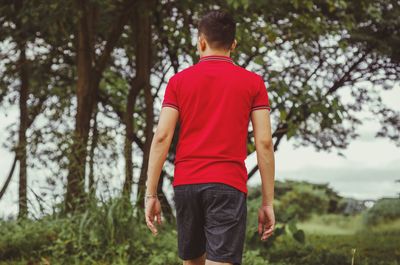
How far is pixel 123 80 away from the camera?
1691 centimetres

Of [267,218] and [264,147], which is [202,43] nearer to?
[264,147]

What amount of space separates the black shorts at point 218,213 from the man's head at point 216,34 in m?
0.82

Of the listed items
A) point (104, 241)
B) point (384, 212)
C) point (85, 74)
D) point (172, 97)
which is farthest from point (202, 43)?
point (384, 212)

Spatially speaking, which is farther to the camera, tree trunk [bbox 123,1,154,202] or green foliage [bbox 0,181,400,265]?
tree trunk [bbox 123,1,154,202]

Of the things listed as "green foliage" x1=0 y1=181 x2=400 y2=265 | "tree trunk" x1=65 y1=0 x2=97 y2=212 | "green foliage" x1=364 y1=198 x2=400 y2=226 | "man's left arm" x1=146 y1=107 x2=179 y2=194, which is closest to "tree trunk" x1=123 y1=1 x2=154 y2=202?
"tree trunk" x1=65 y1=0 x2=97 y2=212

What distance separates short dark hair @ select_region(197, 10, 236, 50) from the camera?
411 centimetres

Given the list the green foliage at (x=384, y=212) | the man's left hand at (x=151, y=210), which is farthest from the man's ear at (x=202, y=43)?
the green foliage at (x=384, y=212)

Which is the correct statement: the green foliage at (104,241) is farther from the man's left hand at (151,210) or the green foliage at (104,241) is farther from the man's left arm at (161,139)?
the man's left arm at (161,139)

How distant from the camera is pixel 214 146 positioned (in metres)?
3.99

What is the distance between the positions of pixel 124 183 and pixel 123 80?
8.45 m

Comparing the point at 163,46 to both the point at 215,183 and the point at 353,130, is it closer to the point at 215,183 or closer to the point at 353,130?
the point at 353,130

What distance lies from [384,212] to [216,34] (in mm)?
16841

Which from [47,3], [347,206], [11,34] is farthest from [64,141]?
[347,206]

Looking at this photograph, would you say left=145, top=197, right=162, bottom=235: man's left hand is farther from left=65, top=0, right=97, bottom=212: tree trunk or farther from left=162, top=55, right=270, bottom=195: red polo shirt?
left=65, top=0, right=97, bottom=212: tree trunk
